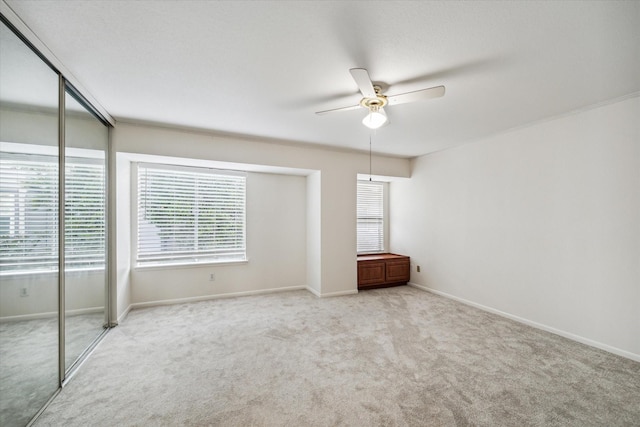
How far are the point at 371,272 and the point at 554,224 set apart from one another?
2.78 m

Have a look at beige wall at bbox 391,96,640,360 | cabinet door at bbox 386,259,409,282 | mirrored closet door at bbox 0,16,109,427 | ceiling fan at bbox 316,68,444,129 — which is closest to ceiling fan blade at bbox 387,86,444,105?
ceiling fan at bbox 316,68,444,129

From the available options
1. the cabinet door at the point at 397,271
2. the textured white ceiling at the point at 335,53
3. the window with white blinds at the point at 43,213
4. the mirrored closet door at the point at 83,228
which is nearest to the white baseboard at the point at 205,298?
the mirrored closet door at the point at 83,228

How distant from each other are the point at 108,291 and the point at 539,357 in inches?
189

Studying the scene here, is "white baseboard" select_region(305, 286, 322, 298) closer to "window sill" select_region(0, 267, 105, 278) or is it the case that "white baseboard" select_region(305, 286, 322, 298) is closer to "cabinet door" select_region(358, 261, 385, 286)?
"cabinet door" select_region(358, 261, 385, 286)

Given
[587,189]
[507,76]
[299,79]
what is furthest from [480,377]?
[299,79]

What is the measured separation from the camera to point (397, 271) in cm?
526

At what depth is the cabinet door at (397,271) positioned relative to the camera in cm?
518

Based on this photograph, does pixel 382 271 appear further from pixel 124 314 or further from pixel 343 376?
pixel 124 314

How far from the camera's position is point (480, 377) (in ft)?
7.36

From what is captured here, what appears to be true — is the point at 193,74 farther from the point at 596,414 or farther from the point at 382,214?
the point at 382,214

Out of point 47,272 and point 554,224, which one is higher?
point 554,224

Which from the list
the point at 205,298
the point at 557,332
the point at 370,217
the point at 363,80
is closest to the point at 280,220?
the point at 205,298

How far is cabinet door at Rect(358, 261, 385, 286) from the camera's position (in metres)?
4.93

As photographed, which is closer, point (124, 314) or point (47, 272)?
point (47, 272)
